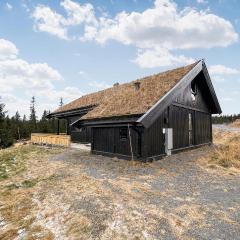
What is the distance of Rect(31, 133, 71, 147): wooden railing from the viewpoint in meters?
25.0

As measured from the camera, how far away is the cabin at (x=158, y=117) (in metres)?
15.6

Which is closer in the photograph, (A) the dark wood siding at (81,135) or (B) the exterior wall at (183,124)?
(B) the exterior wall at (183,124)

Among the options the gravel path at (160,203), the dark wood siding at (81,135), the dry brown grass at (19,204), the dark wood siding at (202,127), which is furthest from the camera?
the dark wood siding at (81,135)

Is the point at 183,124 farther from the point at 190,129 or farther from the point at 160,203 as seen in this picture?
the point at 160,203

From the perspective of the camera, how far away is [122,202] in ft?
27.1

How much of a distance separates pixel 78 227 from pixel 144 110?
30.7 feet

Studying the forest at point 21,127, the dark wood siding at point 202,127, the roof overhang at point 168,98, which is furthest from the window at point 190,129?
the forest at point 21,127

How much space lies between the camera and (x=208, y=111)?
23438 mm

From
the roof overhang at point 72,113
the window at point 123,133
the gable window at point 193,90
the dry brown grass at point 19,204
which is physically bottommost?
the dry brown grass at point 19,204

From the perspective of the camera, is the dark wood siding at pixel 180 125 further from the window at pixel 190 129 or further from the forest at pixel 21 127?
the forest at pixel 21 127

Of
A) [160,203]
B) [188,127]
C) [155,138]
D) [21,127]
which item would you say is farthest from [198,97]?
[21,127]

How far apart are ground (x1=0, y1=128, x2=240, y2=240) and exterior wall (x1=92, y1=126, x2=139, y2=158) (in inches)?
79.6

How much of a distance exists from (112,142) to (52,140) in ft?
36.3

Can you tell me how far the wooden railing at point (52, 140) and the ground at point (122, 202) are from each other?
34.7 feet
